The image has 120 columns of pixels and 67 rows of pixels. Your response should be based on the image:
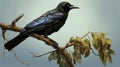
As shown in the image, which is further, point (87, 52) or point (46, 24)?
point (46, 24)

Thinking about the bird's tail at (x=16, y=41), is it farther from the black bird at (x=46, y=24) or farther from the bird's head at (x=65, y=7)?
the bird's head at (x=65, y=7)

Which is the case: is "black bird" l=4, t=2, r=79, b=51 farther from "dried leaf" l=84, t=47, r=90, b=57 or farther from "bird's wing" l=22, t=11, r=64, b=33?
"dried leaf" l=84, t=47, r=90, b=57

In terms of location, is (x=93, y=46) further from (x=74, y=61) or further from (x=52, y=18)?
(x=52, y=18)

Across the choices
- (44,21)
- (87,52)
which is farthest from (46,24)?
(87,52)

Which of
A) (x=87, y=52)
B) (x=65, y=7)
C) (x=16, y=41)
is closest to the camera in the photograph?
(x=87, y=52)

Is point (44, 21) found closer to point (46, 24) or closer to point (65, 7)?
point (46, 24)

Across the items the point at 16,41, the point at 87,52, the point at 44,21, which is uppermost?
the point at 44,21

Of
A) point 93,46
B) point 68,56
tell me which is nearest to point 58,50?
point 68,56
